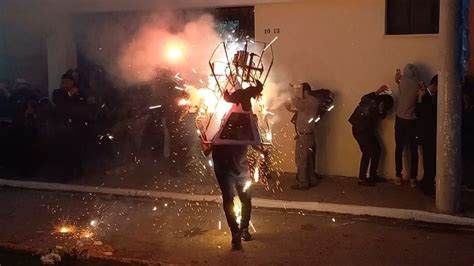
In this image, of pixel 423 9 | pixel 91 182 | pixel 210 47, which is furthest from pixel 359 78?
pixel 91 182

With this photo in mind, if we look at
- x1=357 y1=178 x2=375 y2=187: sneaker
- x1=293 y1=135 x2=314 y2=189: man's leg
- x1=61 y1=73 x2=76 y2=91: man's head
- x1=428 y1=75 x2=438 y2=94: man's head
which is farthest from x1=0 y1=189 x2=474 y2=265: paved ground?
x1=61 y1=73 x2=76 y2=91: man's head

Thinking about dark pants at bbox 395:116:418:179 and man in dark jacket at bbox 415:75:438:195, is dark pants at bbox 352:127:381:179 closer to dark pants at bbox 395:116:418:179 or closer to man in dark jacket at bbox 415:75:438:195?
dark pants at bbox 395:116:418:179

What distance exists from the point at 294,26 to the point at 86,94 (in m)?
3.81

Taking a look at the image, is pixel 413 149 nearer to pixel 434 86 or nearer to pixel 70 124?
pixel 434 86

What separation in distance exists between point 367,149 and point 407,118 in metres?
0.74

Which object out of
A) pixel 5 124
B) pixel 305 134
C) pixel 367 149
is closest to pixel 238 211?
pixel 305 134

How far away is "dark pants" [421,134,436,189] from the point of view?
28.7ft

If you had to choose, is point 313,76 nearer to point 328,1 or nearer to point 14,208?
point 328,1

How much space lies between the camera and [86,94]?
11047 mm

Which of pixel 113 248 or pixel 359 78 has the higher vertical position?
pixel 359 78

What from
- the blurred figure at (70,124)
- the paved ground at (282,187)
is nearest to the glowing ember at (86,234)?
the paved ground at (282,187)

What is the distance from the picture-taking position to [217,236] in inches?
290

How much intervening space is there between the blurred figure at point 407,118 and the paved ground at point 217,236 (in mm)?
1611

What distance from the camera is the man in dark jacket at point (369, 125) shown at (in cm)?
927
